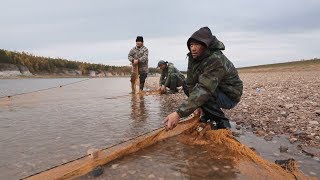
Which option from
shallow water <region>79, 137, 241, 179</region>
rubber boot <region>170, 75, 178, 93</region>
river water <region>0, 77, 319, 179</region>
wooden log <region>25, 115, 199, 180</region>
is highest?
rubber boot <region>170, 75, 178, 93</region>

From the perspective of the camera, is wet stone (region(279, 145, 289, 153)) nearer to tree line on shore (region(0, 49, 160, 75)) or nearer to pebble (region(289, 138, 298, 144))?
pebble (region(289, 138, 298, 144))

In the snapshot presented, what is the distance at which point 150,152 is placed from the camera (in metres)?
4.91

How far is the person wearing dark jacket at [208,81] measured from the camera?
4715 mm

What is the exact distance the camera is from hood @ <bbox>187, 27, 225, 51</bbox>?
5.07 metres

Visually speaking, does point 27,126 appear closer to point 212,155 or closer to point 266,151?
point 212,155

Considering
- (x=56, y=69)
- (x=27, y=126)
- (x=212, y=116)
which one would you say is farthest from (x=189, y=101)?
(x=56, y=69)

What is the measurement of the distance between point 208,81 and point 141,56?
999 cm

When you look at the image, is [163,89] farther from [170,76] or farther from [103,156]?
[103,156]

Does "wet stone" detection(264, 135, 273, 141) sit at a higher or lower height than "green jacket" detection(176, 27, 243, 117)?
lower

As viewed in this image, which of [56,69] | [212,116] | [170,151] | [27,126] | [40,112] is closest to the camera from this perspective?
[170,151]

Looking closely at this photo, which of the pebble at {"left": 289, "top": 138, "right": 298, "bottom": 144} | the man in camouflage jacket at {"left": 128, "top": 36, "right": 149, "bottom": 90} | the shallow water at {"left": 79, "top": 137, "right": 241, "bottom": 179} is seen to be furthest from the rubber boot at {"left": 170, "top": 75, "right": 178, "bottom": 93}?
the shallow water at {"left": 79, "top": 137, "right": 241, "bottom": 179}

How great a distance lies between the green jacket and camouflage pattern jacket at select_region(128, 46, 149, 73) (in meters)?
8.78

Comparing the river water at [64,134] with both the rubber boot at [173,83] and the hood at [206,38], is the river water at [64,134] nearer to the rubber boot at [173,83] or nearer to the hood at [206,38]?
the hood at [206,38]

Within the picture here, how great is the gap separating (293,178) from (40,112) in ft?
22.7
